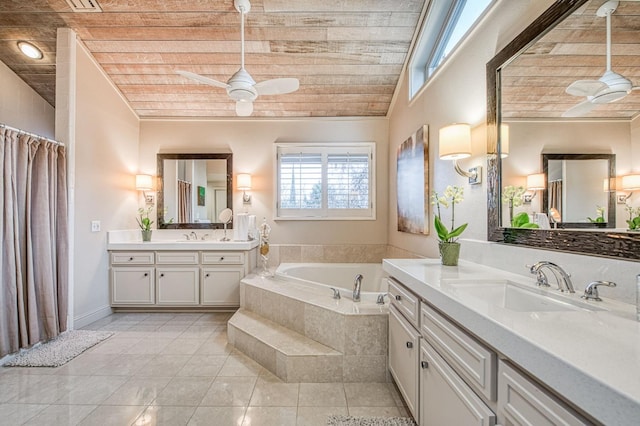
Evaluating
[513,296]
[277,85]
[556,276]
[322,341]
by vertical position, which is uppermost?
[277,85]

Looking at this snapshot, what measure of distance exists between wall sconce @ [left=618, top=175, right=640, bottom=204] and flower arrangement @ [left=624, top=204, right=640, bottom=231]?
38mm

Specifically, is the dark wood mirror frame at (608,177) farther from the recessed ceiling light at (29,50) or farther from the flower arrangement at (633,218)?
the recessed ceiling light at (29,50)

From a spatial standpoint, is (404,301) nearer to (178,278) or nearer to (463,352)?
(463,352)

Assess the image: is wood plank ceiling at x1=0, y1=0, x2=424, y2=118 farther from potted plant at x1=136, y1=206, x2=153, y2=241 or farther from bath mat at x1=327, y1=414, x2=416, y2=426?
bath mat at x1=327, y1=414, x2=416, y2=426

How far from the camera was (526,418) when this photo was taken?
2.57 feet

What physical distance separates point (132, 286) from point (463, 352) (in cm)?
373

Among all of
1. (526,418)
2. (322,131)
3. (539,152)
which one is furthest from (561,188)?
(322,131)

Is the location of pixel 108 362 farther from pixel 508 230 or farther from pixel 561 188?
pixel 561 188

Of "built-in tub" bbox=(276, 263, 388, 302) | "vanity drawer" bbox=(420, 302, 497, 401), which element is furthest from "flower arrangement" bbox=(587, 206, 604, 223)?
"built-in tub" bbox=(276, 263, 388, 302)

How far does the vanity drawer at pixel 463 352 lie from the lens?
3.07ft

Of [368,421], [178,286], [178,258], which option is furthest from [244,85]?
[178,286]

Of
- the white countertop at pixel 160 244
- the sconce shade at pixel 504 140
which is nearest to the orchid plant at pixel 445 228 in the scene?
the sconce shade at pixel 504 140

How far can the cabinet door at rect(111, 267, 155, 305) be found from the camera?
3.51 m

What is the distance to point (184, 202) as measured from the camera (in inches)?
163
